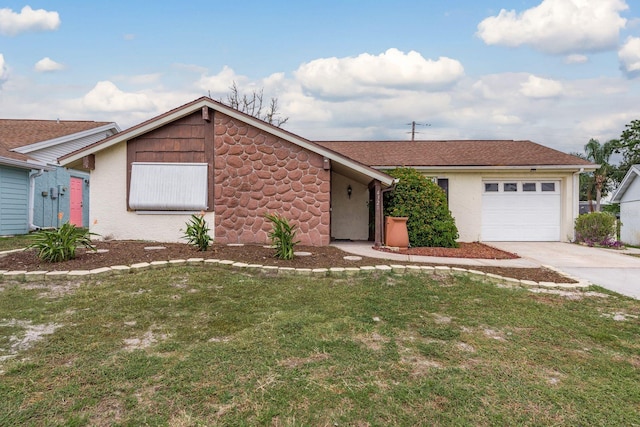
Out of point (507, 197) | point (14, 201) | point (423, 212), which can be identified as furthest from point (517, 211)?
point (14, 201)

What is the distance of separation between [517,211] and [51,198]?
56.9 feet

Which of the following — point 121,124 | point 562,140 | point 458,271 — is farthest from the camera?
point 562,140

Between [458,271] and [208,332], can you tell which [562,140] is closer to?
[458,271]

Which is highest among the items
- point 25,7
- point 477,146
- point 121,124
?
point 25,7

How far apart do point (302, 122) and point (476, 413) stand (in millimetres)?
24595

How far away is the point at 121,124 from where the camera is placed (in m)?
20.6

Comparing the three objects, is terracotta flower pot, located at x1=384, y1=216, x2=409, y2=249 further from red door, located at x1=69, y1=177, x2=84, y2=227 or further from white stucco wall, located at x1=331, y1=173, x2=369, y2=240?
red door, located at x1=69, y1=177, x2=84, y2=227

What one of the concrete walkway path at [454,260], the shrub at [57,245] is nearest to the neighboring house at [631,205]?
the concrete walkway path at [454,260]

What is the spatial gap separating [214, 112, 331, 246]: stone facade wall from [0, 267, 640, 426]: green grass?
14.2 feet

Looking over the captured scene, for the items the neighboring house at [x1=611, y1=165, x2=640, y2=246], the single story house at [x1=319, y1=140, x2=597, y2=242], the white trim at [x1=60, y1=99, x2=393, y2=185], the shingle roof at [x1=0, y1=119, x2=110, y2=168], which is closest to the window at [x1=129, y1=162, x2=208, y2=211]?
the white trim at [x1=60, y1=99, x2=393, y2=185]

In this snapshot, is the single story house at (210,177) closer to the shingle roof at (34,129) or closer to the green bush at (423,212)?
the green bush at (423,212)

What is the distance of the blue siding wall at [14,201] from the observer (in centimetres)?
1239

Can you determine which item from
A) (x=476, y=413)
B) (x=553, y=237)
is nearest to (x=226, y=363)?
(x=476, y=413)

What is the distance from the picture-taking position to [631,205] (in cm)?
1739
